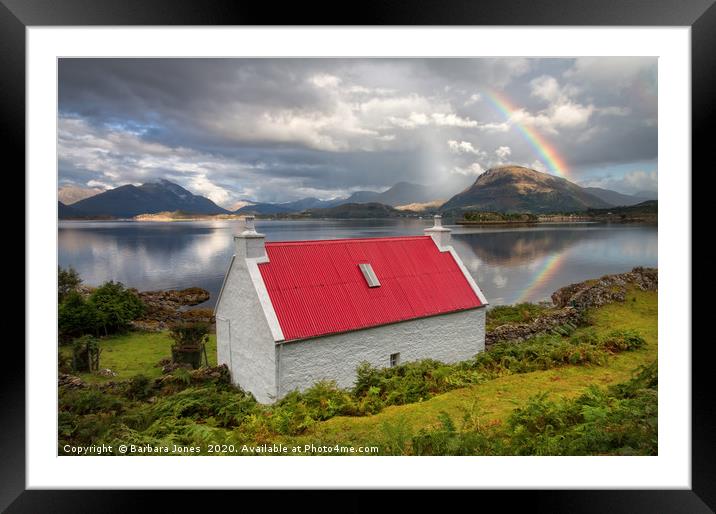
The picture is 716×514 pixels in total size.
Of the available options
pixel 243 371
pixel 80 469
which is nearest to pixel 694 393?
pixel 243 371

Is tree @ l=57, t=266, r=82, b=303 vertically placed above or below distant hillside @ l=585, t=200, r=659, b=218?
below

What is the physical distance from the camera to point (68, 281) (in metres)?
7.64

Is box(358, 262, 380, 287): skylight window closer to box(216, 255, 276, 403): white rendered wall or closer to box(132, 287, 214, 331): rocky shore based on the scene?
box(216, 255, 276, 403): white rendered wall

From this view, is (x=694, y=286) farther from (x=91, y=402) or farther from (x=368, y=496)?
(x=91, y=402)

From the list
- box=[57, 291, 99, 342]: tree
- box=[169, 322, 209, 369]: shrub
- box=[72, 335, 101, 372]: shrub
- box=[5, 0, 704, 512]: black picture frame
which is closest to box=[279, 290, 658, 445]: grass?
box=[5, 0, 704, 512]: black picture frame

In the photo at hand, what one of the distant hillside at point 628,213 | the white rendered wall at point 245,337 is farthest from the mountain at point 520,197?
the white rendered wall at point 245,337

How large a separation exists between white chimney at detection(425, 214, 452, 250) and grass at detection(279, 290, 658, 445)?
3934 millimetres

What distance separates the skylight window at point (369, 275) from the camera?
7.76m

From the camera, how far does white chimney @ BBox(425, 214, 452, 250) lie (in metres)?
9.69

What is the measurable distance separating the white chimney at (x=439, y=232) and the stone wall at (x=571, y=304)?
10.6 feet

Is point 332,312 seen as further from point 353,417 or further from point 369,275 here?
point 353,417
